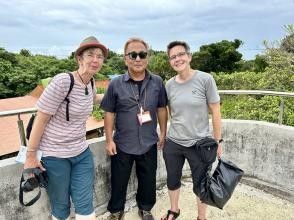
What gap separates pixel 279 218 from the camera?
11.1 feet

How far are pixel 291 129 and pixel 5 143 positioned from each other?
12.0 m

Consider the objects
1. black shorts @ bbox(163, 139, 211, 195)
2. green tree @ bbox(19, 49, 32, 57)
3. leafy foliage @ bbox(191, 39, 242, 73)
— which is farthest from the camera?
green tree @ bbox(19, 49, 32, 57)

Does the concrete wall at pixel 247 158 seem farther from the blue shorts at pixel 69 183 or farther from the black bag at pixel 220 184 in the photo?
the black bag at pixel 220 184

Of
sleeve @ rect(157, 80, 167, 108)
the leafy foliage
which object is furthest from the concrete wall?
the leafy foliage

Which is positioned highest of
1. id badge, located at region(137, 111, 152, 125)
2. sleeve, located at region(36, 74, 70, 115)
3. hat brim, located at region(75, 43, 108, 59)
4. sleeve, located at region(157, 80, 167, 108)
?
hat brim, located at region(75, 43, 108, 59)

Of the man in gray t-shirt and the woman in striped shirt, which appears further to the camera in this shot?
the man in gray t-shirt

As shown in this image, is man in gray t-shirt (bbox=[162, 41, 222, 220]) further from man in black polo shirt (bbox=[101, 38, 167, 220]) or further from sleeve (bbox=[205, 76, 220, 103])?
man in black polo shirt (bbox=[101, 38, 167, 220])

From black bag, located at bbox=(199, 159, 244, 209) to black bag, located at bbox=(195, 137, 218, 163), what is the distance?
0.13 meters

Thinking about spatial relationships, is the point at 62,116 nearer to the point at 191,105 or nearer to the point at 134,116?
the point at 134,116

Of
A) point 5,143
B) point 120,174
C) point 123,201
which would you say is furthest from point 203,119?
point 5,143

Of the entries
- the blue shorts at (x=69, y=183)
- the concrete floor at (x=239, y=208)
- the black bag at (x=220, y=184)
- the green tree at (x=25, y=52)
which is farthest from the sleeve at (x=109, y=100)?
the green tree at (x=25, y=52)

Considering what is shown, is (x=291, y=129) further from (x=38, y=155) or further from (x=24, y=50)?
(x=24, y=50)

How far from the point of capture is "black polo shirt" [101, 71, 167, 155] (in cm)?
286

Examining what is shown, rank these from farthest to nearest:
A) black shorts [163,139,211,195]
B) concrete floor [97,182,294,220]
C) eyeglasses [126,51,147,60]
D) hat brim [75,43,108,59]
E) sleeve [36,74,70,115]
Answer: concrete floor [97,182,294,220], black shorts [163,139,211,195], eyeglasses [126,51,147,60], hat brim [75,43,108,59], sleeve [36,74,70,115]
